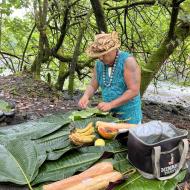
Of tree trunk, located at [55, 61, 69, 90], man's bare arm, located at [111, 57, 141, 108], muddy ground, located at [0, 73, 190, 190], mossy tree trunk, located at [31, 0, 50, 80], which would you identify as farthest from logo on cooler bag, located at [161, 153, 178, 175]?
tree trunk, located at [55, 61, 69, 90]

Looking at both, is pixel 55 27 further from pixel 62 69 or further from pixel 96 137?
pixel 96 137

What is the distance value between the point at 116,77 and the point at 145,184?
1.44 meters

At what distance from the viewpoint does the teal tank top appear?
3887 mm

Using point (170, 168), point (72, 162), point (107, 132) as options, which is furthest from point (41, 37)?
point (170, 168)

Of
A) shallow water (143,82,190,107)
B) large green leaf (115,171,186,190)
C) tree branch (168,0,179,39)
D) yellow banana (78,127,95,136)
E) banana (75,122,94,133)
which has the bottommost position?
shallow water (143,82,190,107)

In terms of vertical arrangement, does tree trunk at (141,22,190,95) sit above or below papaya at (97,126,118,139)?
above

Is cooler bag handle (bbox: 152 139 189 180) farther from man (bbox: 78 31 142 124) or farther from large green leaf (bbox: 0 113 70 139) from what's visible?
man (bbox: 78 31 142 124)

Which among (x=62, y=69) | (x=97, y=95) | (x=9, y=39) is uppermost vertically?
(x=9, y=39)

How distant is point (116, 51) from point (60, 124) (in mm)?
898

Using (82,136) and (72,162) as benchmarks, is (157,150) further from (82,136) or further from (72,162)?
(82,136)

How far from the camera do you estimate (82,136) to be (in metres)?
3.16

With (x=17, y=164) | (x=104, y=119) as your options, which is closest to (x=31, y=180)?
(x=17, y=164)

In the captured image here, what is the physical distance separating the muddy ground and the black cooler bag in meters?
2.43

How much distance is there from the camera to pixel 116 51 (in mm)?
3844
